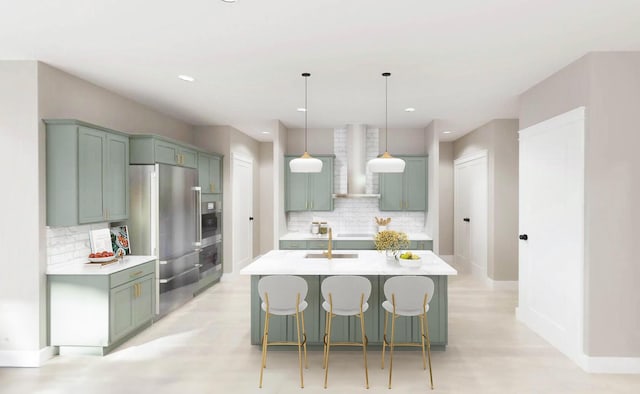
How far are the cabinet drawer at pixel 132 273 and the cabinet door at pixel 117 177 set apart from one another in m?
0.59

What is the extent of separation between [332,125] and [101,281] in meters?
4.37

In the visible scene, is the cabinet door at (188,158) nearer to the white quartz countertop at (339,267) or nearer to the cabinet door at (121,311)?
the cabinet door at (121,311)


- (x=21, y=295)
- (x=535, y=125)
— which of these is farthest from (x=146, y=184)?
(x=535, y=125)

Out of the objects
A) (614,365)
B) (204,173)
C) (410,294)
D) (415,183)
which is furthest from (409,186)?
(614,365)

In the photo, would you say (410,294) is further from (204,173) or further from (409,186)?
(204,173)

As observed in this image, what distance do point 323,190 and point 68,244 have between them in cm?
391

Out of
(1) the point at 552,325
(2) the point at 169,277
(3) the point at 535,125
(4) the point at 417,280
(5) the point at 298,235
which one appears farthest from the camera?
(5) the point at 298,235

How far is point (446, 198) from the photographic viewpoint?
861cm

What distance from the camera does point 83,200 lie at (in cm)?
372

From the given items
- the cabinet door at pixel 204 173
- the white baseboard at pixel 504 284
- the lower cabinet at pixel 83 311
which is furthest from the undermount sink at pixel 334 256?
the white baseboard at pixel 504 284

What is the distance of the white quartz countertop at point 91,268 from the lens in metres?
3.62

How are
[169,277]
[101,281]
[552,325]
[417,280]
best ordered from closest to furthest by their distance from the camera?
[417,280] → [101,281] → [552,325] → [169,277]

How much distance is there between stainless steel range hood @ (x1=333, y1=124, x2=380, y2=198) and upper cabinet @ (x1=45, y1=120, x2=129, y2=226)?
3.62m

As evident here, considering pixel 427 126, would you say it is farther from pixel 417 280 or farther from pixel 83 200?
pixel 83 200
